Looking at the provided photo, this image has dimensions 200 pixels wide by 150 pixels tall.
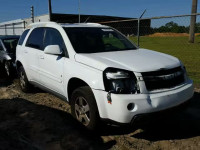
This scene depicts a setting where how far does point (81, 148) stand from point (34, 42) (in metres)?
2.91

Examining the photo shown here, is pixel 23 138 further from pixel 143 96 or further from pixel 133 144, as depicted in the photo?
pixel 143 96

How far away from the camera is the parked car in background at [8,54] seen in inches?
301

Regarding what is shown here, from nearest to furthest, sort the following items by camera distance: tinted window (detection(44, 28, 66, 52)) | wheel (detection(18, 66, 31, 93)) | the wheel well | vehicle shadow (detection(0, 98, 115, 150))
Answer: vehicle shadow (detection(0, 98, 115, 150)) → the wheel well → tinted window (detection(44, 28, 66, 52)) → wheel (detection(18, 66, 31, 93))

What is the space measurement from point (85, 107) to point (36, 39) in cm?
239

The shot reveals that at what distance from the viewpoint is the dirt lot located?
11.0 feet

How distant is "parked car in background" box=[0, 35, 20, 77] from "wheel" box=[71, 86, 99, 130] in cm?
→ 455

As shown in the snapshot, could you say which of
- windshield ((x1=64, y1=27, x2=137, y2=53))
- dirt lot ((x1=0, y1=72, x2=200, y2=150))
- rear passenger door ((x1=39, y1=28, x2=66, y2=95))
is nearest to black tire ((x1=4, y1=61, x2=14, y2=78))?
dirt lot ((x1=0, y1=72, x2=200, y2=150))

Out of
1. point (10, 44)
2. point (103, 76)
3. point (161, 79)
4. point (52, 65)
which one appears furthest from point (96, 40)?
point (10, 44)

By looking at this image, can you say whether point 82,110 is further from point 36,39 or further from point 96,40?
point 36,39

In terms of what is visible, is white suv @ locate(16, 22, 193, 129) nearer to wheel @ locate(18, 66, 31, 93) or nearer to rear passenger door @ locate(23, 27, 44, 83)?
rear passenger door @ locate(23, 27, 44, 83)

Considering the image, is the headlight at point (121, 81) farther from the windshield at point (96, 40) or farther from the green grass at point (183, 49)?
the green grass at point (183, 49)

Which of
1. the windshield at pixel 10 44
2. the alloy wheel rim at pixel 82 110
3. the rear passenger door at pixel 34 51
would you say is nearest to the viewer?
the alloy wheel rim at pixel 82 110

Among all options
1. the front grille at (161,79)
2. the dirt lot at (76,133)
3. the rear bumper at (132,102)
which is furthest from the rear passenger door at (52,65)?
the front grille at (161,79)

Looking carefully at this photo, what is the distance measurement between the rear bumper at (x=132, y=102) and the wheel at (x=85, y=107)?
13 centimetres
